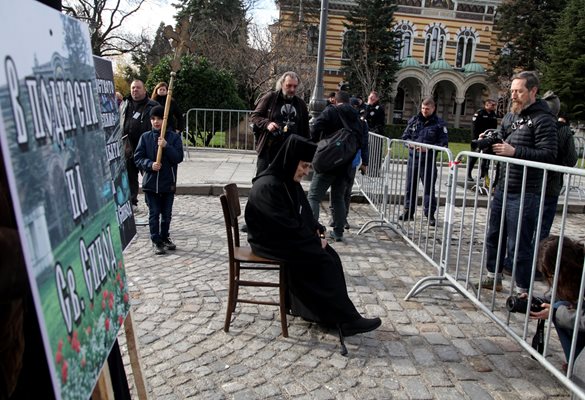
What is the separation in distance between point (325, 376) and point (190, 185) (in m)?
6.69

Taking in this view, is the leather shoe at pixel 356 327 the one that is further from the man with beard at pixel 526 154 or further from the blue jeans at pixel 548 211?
the blue jeans at pixel 548 211

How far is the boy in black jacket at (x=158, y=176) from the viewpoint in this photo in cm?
569

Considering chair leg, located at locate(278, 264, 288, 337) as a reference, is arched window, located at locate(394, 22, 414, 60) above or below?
above

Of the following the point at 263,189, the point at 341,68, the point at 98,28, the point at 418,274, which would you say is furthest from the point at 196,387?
the point at 341,68

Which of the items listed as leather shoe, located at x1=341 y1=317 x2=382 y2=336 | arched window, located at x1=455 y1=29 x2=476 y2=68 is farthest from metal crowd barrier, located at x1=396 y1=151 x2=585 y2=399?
arched window, located at x1=455 y1=29 x2=476 y2=68

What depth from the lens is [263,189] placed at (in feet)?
12.2

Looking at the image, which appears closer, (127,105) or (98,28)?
(127,105)

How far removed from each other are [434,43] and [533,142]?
41.4 meters

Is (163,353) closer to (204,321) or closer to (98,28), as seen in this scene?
(204,321)

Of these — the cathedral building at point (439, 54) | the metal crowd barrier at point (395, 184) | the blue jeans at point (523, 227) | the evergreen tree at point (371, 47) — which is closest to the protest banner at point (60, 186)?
the blue jeans at point (523, 227)

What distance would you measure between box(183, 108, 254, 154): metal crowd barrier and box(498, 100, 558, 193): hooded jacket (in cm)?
1076

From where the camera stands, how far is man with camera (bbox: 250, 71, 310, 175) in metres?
6.19

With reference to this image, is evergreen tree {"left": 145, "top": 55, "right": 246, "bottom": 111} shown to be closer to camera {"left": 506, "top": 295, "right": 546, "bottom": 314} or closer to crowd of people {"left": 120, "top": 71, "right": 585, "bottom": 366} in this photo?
crowd of people {"left": 120, "top": 71, "right": 585, "bottom": 366}

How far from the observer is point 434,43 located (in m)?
42.3
